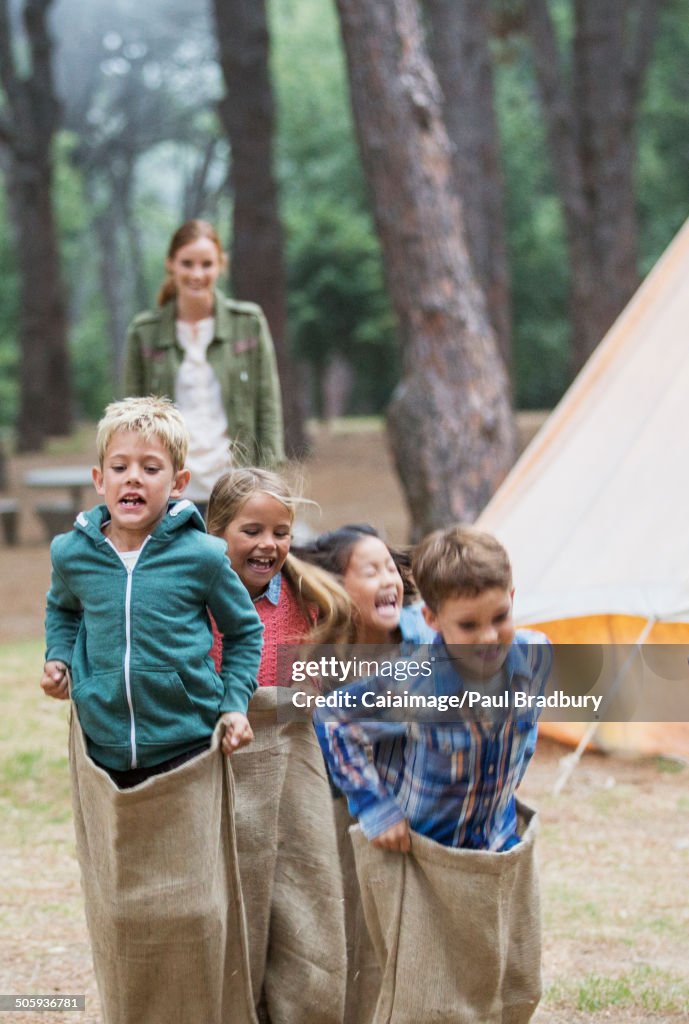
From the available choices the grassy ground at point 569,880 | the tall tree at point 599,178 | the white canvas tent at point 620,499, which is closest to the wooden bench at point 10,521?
the grassy ground at point 569,880

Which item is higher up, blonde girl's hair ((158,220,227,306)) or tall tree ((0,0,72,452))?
blonde girl's hair ((158,220,227,306))

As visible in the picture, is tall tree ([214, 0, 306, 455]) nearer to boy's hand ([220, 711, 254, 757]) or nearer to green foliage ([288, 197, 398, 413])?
boy's hand ([220, 711, 254, 757])

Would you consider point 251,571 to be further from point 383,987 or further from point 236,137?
point 236,137

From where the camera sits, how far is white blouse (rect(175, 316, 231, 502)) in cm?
539

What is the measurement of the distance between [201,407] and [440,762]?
9.91ft

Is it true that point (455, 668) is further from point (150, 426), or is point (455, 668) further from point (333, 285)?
point (333, 285)

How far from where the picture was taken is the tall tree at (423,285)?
28.6 ft

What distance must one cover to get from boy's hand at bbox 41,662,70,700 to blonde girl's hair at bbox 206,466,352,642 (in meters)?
0.49

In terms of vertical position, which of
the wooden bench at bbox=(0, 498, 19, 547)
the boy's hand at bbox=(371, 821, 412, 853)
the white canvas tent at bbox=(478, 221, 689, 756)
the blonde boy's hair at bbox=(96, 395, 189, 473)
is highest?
the blonde boy's hair at bbox=(96, 395, 189, 473)

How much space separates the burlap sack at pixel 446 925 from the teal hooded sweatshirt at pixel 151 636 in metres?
0.41

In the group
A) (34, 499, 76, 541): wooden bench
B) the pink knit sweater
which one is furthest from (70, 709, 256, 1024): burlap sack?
(34, 499, 76, 541): wooden bench

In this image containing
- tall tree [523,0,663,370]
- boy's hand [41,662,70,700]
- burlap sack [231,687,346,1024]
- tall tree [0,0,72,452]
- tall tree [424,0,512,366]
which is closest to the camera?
boy's hand [41,662,70,700]

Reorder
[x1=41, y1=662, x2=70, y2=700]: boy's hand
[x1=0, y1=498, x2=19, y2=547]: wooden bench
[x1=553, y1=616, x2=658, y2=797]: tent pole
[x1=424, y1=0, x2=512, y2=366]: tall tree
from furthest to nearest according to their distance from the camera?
[x1=424, y1=0, x2=512, y2=366]: tall tree < [x1=0, y1=498, x2=19, y2=547]: wooden bench < [x1=553, y1=616, x2=658, y2=797]: tent pole < [x1=41, y1=662, x2=70, y2=700]: boy's hand

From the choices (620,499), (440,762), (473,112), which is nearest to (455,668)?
(440,762)
